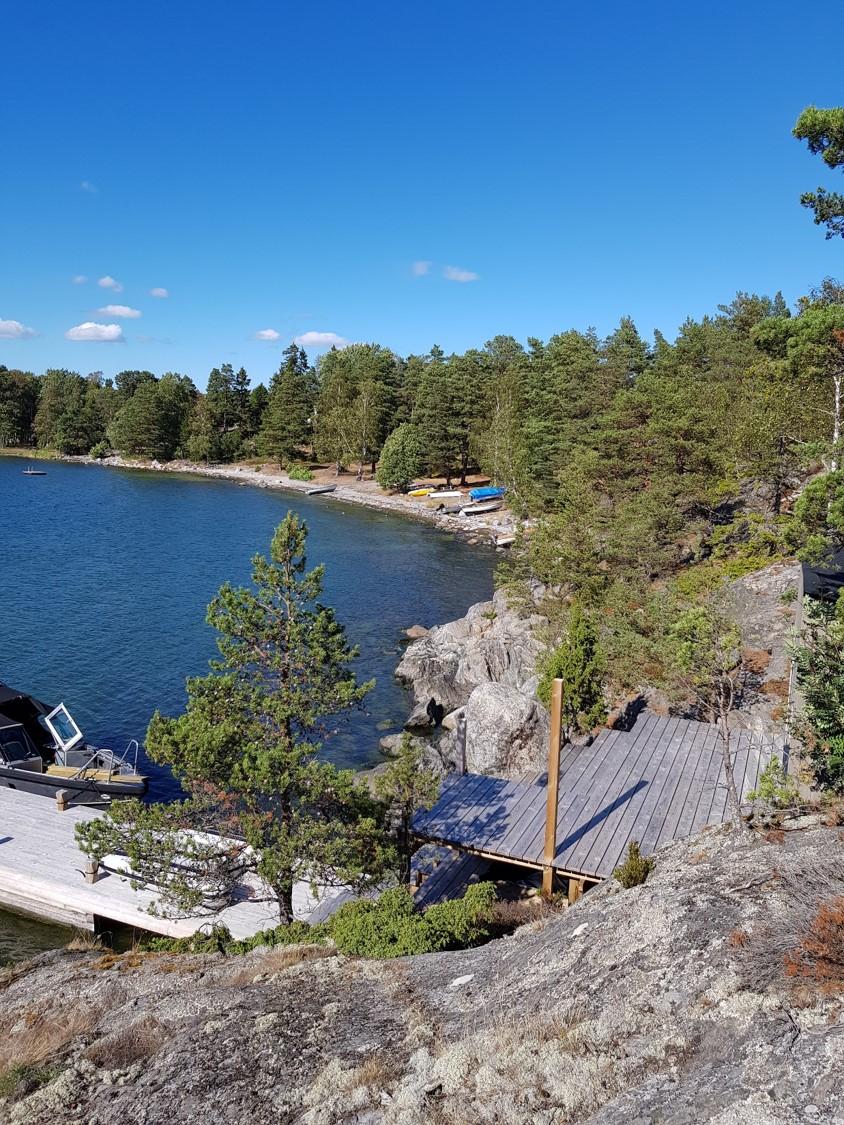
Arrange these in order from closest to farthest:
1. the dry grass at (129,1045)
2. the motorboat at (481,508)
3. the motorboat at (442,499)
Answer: the dry grass at (129,1045) → the motorboat at (481,508) → the motorboat at (442,499)

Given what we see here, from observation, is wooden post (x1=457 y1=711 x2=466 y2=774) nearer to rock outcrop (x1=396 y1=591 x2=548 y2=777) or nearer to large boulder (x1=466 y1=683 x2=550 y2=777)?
rock outcrop (x1=396 y1=591 x2=548 y2=777)

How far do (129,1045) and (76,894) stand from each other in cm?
923

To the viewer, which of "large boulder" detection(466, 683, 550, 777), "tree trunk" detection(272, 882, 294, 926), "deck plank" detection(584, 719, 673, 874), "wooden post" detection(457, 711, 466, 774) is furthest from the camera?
"wooden post" detection(457, 711, 466, 774)

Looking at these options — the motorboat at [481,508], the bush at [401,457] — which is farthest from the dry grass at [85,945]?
the bush at [401,457]

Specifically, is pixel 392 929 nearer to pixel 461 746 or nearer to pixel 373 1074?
pixel 373 1074

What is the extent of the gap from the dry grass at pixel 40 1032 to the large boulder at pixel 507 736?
33.4ft

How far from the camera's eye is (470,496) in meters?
71.3

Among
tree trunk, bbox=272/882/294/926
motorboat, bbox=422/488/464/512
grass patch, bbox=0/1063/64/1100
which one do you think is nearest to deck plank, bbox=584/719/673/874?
tree trunk, bbox=272/882/294/926

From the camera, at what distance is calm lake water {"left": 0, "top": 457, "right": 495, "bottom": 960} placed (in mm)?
26141

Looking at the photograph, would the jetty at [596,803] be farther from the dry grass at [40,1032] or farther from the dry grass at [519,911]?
the dry grass at [40,1032]

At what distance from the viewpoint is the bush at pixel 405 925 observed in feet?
31.0

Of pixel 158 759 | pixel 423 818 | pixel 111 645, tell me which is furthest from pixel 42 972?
pixel 111 645

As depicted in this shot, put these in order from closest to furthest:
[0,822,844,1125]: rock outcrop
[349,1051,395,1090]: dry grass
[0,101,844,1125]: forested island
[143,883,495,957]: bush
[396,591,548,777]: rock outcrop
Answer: [0,822,844,1125]: rock outcrop
[0,101,844,1125]: forested island
[349,1051,395,1090]: dry grass
[143,883,495,957]: bush
[396,591,548,777]: rock outcrop

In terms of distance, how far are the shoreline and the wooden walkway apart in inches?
1625
